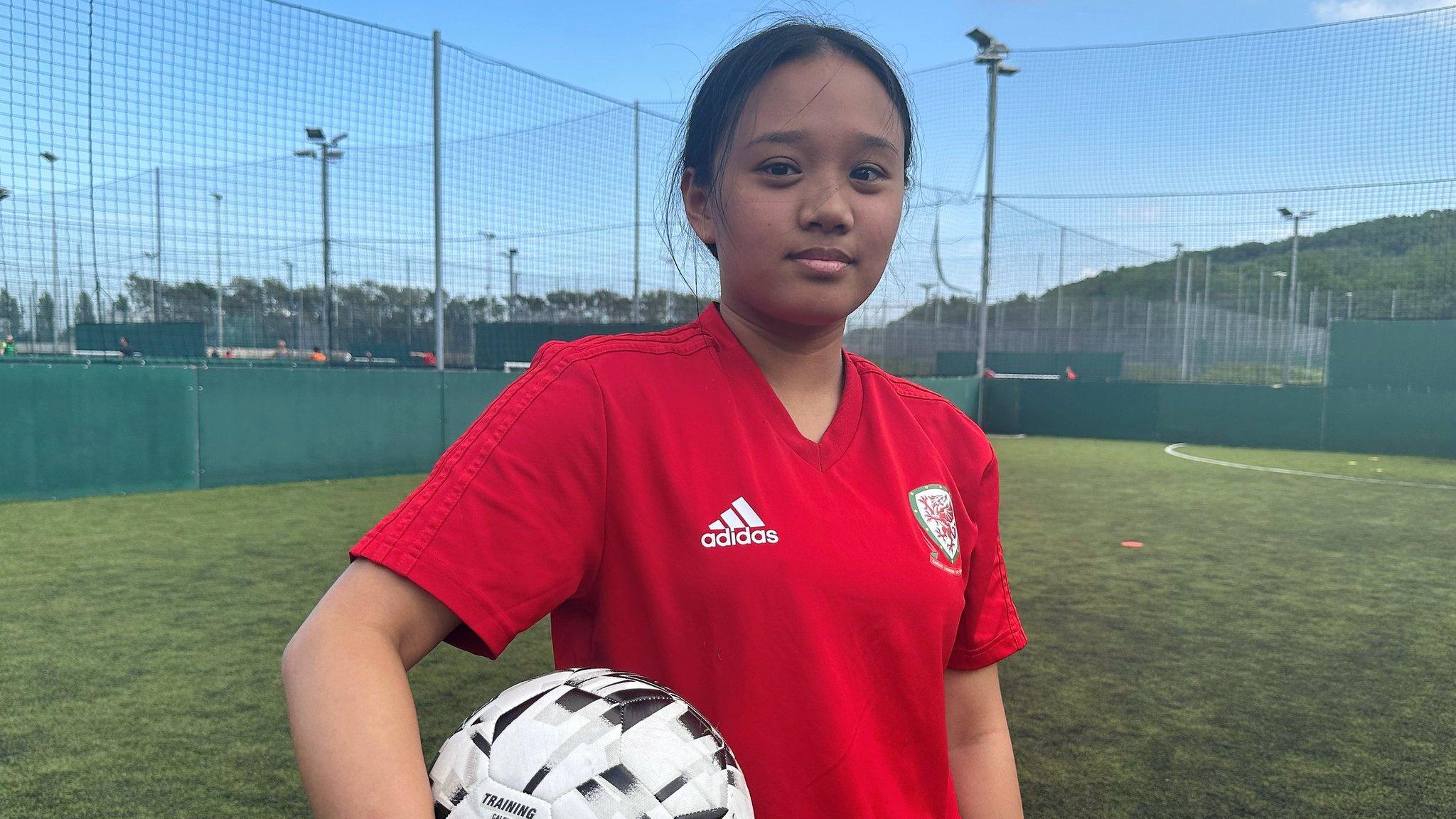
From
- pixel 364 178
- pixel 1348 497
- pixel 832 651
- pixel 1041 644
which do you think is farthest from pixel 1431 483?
pixel 832 651

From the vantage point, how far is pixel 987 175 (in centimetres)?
1572

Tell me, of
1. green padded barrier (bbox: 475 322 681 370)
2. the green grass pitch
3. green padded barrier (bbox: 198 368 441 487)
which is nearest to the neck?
the green grass pitch

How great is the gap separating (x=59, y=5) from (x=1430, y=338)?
54.4ft

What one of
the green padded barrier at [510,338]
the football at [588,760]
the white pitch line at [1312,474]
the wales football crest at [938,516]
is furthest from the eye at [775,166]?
the white pitch line at [1312,474]

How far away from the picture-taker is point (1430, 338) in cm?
1404

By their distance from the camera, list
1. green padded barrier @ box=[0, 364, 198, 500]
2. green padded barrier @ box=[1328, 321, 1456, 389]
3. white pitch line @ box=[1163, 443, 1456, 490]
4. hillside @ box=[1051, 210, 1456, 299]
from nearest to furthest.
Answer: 1. green padded barrier @ box=[0, 364, 198, 500]
2. white pitch line @ box=[1163, 443, 1456, 490]
3. hillside @ box=[1051, 210, 1456, 299]
4. green padded barrier @ box=[1328, 321, 1456, 389]

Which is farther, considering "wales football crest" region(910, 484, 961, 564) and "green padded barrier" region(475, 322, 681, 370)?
"green padded barrier" region(475, 322, 681, 370)

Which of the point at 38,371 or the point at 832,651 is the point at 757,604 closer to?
the point at 832,651

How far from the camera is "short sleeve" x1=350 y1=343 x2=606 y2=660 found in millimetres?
876

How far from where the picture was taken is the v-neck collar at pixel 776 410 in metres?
1.13

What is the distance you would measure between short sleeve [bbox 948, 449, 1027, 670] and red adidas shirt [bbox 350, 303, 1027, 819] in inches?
5.4

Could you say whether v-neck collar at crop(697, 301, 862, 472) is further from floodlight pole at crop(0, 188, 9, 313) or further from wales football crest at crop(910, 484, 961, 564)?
floodlight pole at crop(0, 188, 9, 313)

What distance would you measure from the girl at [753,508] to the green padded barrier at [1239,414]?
15.4 meters

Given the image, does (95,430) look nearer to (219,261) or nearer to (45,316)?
(45,316)
